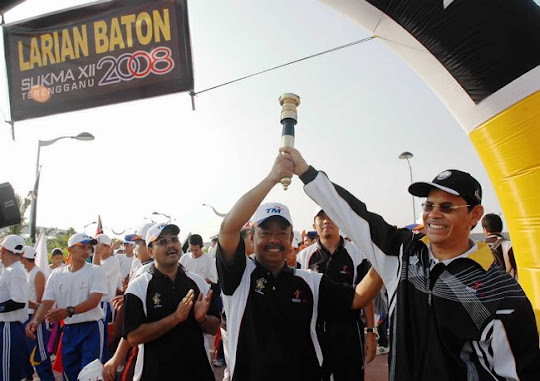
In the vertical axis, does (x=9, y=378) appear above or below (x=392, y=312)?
below

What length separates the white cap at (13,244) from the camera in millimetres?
5611

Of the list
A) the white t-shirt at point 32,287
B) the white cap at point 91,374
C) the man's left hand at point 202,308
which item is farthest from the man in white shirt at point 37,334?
the man's left hand at point 202,308

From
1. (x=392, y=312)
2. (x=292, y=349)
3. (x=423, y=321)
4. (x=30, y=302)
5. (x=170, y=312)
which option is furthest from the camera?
(x=30, y=302)

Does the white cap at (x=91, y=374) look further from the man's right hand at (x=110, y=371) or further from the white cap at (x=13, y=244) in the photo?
the white cap at (x=13, y=244)

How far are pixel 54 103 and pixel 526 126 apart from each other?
16.1 ft

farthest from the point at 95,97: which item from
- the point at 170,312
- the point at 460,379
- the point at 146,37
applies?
the point at 460,379

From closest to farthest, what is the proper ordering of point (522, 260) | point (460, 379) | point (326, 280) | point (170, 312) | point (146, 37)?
point (460, 379), point (326, 280), point (170, 312), point (522, 260), point (146, 37)

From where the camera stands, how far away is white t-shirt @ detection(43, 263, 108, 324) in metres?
5.31

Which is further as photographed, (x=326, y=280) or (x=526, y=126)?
(x=526, y=126)

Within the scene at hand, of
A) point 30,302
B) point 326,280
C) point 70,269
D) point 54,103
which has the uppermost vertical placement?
point 54,103

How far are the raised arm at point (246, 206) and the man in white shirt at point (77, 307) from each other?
362 cm

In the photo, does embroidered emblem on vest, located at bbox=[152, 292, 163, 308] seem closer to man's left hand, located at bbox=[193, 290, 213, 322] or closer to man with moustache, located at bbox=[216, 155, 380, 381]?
man's left hand, located at bbox=[193, 290, 213, 322]

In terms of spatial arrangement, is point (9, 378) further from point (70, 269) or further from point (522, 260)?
point (522, 260)

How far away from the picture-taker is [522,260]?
131 inches
